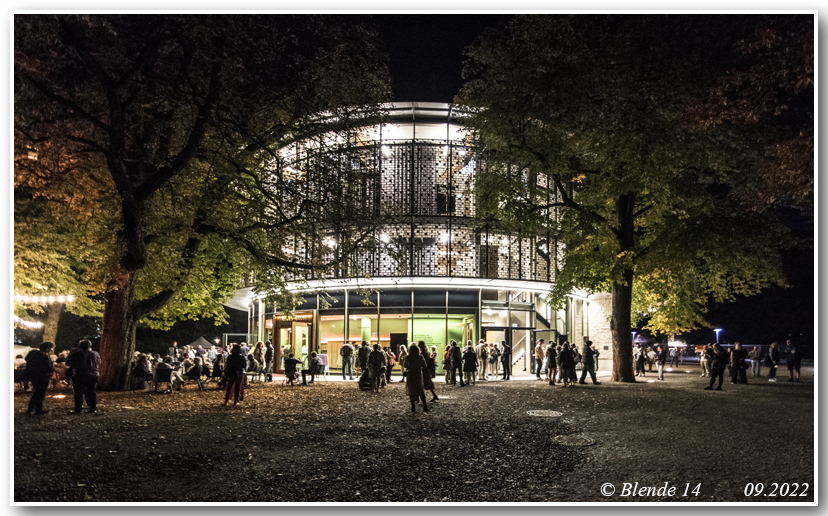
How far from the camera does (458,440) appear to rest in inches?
354

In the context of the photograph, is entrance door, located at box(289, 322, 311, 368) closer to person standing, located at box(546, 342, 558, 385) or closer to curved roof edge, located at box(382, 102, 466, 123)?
curved roof edge, located at box(382, 102, 466, 123)

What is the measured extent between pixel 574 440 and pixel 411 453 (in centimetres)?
296

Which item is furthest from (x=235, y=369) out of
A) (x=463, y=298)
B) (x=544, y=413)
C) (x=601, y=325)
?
(x=601, y=325)

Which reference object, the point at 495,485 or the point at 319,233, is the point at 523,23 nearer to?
the point at 319,233

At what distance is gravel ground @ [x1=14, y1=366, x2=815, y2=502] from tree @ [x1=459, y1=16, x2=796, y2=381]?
7162mm

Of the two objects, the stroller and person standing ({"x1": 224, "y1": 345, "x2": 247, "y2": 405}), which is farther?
Result: the stroller

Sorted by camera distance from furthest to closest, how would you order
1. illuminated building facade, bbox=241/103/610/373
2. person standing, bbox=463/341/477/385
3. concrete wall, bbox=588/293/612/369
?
concrete wall, bbox=588/293/612/369 < illuminated building facade, bbox=241/103/610/373 < person standing, bbox=463/341/477/385

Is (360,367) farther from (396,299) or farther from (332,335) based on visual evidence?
(332,335)

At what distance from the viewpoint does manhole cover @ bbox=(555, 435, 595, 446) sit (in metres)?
8.69

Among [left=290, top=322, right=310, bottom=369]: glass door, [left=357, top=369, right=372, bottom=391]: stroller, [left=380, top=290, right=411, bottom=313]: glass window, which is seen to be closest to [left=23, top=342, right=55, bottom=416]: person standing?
[left=357, top=369, right=372, bottom=391]: stroller

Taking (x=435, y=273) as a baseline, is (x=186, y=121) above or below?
above

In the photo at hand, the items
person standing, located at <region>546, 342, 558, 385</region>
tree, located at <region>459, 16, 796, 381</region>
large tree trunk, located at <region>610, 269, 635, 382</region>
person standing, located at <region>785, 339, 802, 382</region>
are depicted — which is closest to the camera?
tree, located at <region>459, 16, 796, 381</region>

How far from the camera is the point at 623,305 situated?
2053 cm

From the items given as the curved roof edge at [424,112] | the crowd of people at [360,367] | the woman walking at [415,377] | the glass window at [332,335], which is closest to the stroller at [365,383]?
the crowd of people at [360,367]
